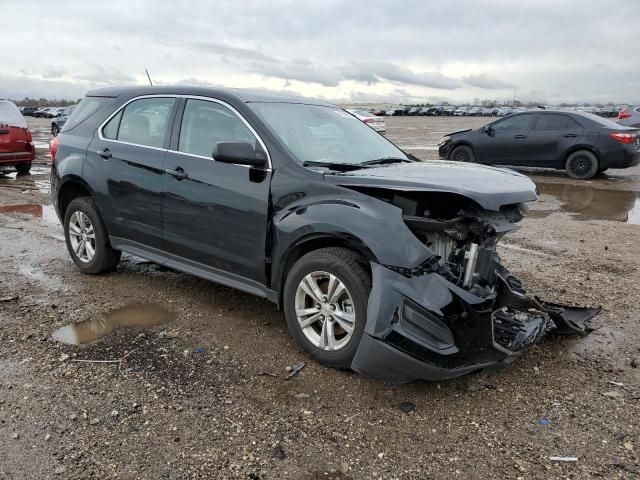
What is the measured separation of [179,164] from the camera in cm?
441

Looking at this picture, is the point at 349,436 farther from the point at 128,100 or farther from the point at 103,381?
the point at 128,100

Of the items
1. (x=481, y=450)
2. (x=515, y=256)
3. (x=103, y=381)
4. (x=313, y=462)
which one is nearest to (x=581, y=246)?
(x=515, y=256)

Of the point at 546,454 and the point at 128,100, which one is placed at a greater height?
the point at 128,100

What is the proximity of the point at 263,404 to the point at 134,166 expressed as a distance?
2.58 m

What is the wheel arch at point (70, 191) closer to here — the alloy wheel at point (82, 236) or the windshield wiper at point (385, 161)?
the alloy wheel at point (82, 236)

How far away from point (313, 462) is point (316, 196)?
1699 millimetres

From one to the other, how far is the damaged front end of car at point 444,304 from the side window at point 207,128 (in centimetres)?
136

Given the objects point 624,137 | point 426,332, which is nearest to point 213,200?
point 426,332

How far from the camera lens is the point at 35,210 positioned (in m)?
8.92

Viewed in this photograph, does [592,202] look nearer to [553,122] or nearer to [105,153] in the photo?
[553,122]

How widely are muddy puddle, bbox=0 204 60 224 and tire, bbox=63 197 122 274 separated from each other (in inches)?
114

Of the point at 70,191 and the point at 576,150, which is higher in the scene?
the point at 576,150

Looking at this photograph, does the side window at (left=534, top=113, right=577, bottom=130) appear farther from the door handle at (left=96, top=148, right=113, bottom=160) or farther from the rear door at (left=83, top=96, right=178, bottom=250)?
the door handle at (left=96, top=148, right=113, bottom=160)

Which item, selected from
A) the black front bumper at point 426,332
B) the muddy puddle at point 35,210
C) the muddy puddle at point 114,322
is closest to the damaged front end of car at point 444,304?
the black front bumper at point 426,332
